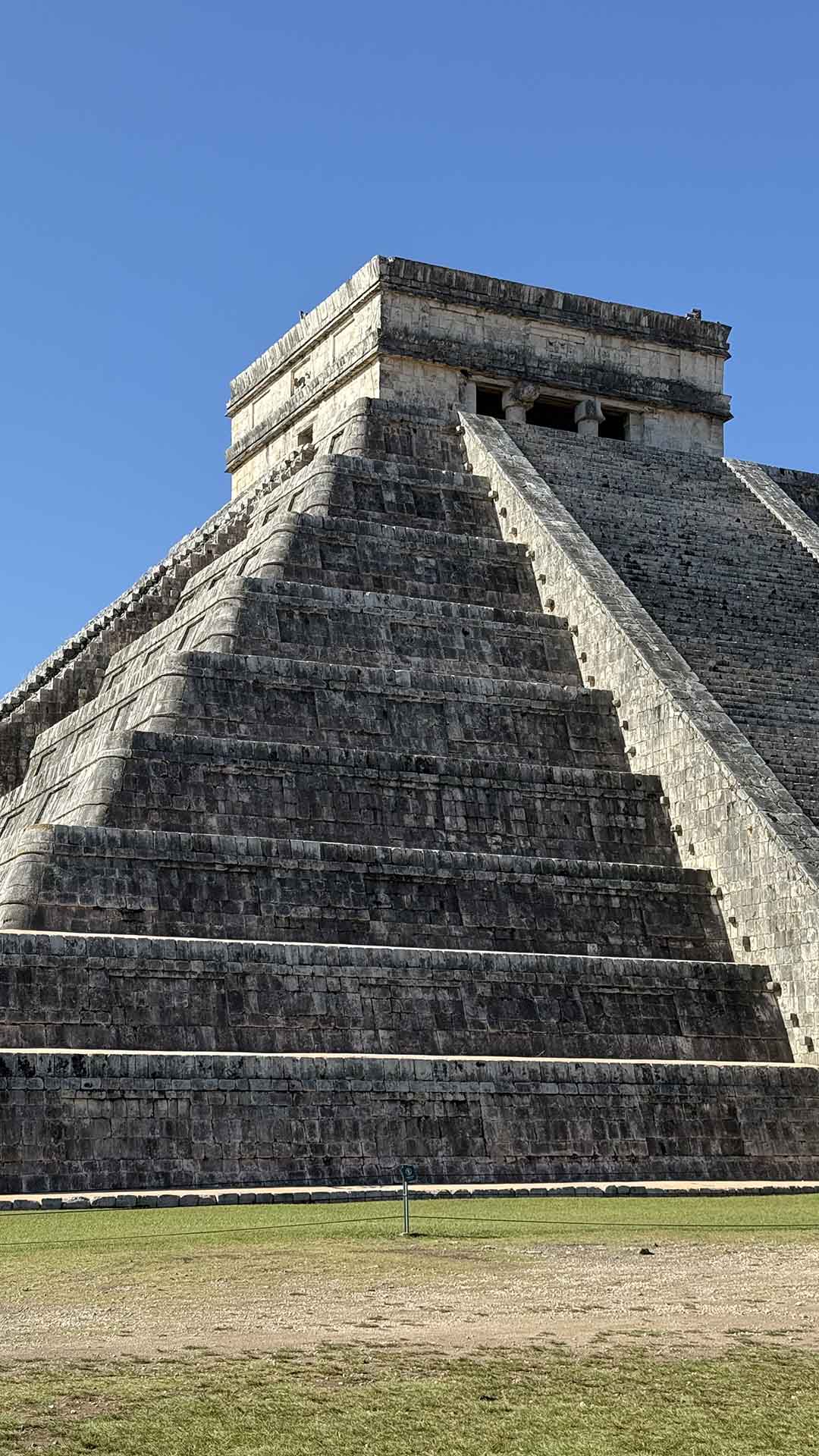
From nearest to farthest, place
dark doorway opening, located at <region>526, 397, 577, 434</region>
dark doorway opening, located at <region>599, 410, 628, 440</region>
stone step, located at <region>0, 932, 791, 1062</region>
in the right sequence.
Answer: stone step, located at <region>0, 932, 791, 1062</region>
dark doorway opening, located at <region>526, 397, 577, 434</region>
dark doorway opening, located at <region>599, 410, 628, 440</region>

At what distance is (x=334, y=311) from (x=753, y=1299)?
974 inches

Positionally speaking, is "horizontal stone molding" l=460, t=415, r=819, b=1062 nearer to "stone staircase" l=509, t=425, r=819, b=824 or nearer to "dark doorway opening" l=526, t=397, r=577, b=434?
"stone staircase" l=509, t=425, r=819, b=824

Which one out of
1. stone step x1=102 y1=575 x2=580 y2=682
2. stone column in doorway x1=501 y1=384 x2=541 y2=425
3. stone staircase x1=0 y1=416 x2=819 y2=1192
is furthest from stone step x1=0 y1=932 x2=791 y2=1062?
stone column in doorway x1=501 y1=384 x2=541 y2=425

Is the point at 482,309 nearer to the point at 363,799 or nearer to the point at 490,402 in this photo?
the point at 490,402

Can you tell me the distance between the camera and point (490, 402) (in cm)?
3275

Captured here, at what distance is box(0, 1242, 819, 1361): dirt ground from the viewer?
353 inches

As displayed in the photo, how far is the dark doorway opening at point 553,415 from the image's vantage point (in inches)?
1315

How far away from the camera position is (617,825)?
73.5 feet

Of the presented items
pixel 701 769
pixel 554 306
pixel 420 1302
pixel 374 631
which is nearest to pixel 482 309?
pixel 554 306

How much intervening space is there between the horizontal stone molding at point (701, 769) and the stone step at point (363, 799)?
64cm

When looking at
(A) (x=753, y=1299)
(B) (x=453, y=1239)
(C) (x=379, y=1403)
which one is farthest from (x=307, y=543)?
(C) (x=379, y=1403)

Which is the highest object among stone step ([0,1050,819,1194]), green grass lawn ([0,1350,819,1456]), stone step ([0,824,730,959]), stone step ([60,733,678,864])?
stone step ([60,733,678,864])

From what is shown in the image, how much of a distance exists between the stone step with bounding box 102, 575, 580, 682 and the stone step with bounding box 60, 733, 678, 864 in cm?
232

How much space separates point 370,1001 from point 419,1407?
10345mm
